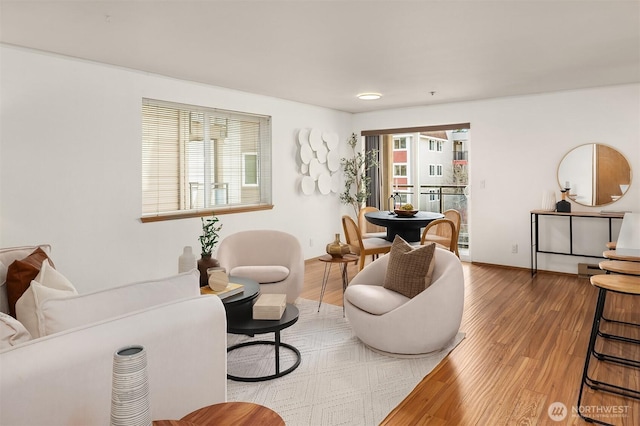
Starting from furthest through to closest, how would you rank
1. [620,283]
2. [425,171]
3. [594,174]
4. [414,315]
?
[425,171]
[594,174]
[414,315]
[620,283]

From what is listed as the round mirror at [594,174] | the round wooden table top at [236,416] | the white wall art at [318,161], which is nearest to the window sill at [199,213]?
the white wall art at [318,161]

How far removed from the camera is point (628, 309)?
4.10 meters

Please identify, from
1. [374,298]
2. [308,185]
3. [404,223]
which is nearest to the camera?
[374,298]

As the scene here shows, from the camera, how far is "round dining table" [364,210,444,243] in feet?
15.9

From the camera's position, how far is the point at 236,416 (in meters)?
1.41

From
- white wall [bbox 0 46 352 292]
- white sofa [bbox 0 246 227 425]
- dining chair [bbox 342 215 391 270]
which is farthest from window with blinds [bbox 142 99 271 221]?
white sofa [bbox 0 246 227 425]

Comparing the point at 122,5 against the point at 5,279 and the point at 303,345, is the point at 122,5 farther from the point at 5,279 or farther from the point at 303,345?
the point at 303,345

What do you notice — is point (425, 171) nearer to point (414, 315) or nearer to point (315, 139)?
point (315, 139)

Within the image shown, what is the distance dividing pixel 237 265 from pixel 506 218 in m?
4.00

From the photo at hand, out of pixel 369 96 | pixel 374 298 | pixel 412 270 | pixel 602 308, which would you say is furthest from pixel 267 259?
pixel 602 308

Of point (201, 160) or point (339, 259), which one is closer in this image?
point (339, 259)

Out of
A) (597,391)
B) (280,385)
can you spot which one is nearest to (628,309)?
(597,391)

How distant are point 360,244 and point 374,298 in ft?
6.12

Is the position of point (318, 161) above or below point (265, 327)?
above
